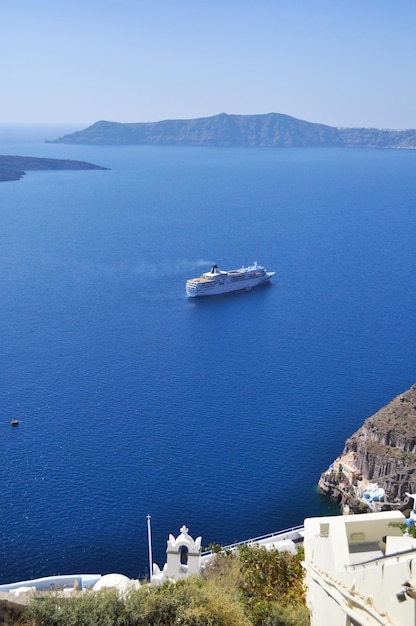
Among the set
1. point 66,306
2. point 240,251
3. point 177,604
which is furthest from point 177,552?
point 240,251

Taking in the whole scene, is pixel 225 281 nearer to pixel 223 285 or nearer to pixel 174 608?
pixel 223 285

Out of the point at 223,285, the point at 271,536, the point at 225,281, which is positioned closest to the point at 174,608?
the point at 271,536

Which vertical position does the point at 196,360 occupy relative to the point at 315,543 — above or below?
below

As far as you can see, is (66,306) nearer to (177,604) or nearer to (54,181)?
(177,604)

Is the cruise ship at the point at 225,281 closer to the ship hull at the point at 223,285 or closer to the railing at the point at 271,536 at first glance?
the ship hull at the point at 223,285

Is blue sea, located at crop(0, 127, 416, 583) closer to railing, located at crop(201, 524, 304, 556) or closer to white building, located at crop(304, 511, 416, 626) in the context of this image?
railing, located at crop(201, 524, 304, 556)

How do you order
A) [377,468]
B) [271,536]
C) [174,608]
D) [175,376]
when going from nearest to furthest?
[174,608]
[271,536]
[377,468]
[175,376]
